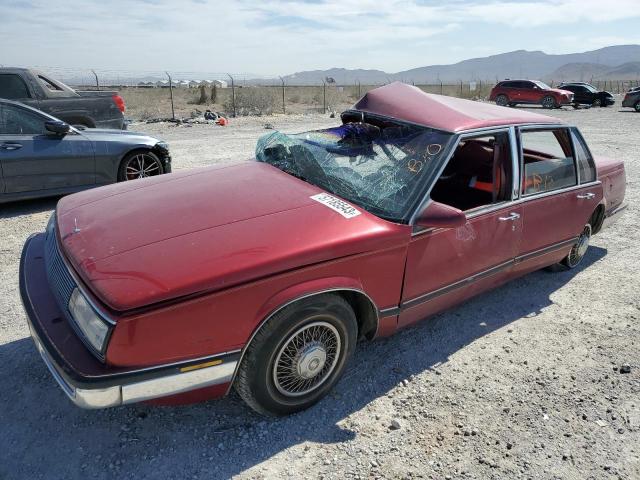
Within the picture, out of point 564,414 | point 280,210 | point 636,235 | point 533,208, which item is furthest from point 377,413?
point 636,235

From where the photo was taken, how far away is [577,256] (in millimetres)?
4828

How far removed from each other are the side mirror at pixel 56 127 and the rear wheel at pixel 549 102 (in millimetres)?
26809

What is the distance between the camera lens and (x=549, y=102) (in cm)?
2722

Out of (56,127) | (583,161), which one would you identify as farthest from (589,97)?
(56,127)

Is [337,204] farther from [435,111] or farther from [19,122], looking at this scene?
[19,122]

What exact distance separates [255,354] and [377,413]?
0.89m

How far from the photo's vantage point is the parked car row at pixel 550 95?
1061 inches

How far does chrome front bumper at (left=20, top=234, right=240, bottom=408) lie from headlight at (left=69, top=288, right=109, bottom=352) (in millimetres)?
68

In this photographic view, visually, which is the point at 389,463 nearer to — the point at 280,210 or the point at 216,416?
the point at 216,416

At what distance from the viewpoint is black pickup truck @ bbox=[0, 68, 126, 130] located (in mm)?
8945

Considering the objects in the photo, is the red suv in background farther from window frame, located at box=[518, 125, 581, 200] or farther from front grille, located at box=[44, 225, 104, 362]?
front grille, located at box=[44, 225, 104, 362]

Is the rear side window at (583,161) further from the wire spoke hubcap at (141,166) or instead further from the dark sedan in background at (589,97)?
the dark sedan in background at (589,97)

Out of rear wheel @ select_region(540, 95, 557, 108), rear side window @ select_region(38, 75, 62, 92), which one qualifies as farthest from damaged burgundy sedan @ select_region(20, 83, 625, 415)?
rear wheel @ select_region(540, 95, 557, 108)

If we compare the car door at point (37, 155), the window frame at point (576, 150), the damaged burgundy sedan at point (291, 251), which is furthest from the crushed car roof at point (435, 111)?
the car door at point (37, 155)
